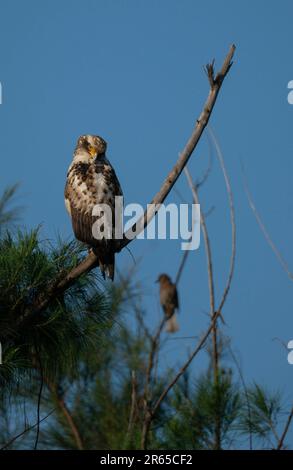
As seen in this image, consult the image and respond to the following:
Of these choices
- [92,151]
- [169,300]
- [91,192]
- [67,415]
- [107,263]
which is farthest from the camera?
[67,415]

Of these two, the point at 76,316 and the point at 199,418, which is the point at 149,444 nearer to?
the point at 199,418

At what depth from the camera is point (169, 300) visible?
18.8ft

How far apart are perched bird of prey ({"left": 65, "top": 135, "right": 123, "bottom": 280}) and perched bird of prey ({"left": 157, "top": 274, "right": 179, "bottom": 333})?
48.4 inches

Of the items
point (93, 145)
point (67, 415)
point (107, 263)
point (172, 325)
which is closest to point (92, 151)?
point (93, 145)

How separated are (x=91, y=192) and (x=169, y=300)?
1.54 meters

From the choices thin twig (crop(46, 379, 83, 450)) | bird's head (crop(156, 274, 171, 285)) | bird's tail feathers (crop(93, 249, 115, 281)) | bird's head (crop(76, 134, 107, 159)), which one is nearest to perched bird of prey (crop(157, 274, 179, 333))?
bird's head (crop(156, 274, 171, 285))

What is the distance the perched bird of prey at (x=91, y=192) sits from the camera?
4.08m

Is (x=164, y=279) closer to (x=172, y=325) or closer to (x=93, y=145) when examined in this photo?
(x=172, y=325)

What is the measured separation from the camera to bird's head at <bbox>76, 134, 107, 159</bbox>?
4594mm

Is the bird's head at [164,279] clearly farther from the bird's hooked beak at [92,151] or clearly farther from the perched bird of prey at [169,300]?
the bird's hooked beak at [92,151]

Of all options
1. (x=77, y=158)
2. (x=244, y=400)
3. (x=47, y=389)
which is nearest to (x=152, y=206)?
(x=77, y=158)

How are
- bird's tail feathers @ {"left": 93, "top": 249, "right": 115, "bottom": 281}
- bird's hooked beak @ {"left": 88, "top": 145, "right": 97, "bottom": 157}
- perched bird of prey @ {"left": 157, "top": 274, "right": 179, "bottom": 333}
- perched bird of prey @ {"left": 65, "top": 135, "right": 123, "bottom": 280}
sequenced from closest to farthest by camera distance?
bird's tail feathers @ {"left": 93, "top": 249, "right": 115, "bottom": 281} < perched bird of prey @ {"left": 65, "top": 135, "right": 123, "bottom": 280} < bird's hooked beak @ {"left": 88, "top": 145, "right": 97, "bottom": 157} < perched bird of prey @ {"left": 157, "top": 274, "right": 179, "bottom": 333}

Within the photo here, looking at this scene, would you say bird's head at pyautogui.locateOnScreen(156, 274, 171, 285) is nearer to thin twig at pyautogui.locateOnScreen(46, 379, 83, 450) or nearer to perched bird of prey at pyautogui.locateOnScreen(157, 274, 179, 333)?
perched bird of prey at pyautogui.locateOnScreen(157, 274, 179, 333)
